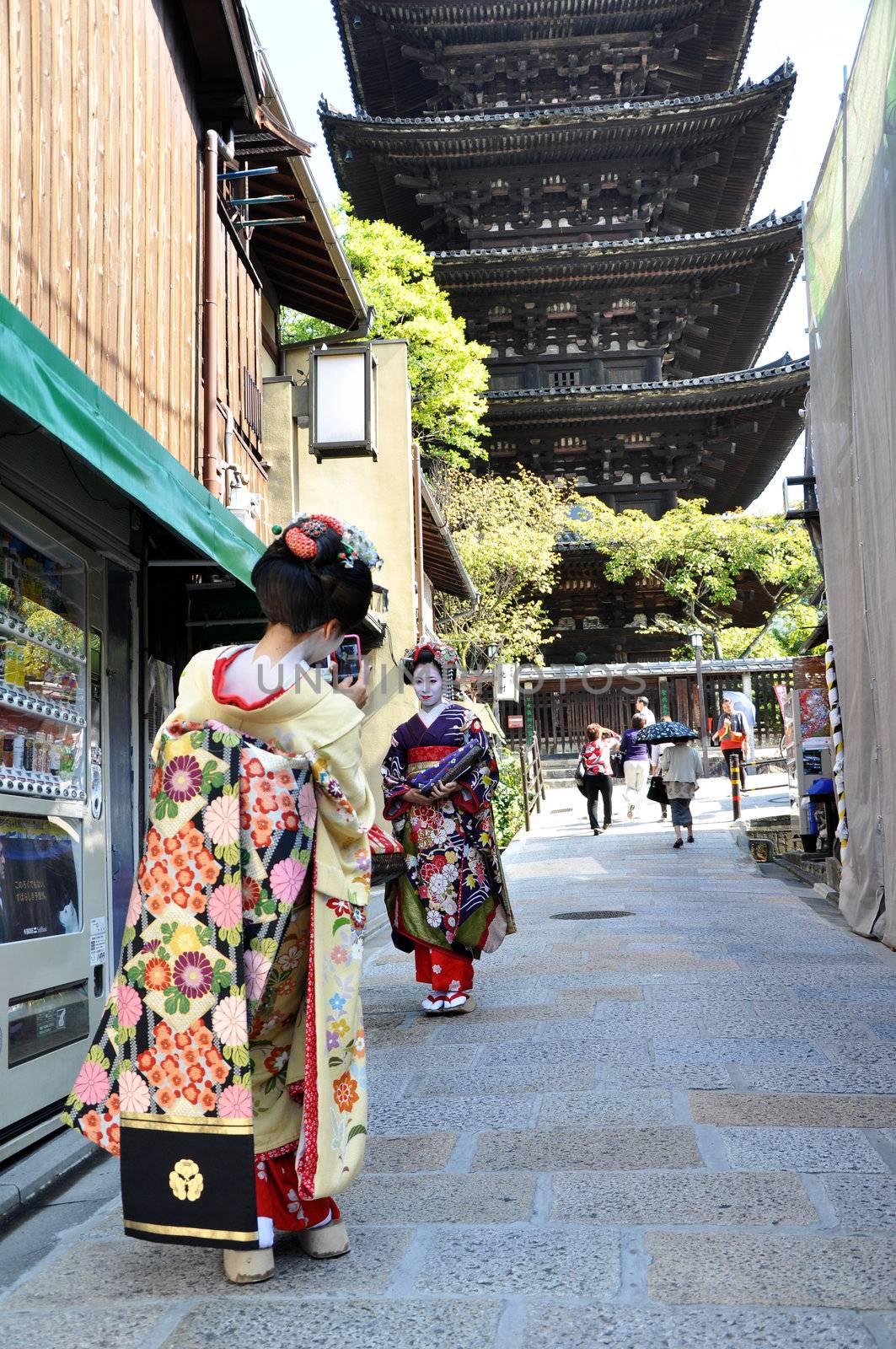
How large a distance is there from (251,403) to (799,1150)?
23.6 feet

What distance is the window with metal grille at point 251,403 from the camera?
888 centimetres

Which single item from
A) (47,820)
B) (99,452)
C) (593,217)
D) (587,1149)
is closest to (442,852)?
(47,820)

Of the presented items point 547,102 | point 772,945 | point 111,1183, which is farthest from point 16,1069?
point 547,102

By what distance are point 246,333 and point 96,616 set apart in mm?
4700

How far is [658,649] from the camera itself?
99.1 ft

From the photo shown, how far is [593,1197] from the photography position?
3176 millimetres

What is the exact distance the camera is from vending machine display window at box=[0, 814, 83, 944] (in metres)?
3.94

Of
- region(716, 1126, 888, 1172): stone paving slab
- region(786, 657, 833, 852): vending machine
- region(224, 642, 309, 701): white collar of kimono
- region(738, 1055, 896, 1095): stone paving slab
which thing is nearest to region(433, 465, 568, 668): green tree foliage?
region(786, 657, 833, 852): vending machine

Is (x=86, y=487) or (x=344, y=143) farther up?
(x=344, y=143)

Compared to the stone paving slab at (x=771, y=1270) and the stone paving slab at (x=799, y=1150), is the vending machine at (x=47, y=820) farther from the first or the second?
the stone paving slab at (x=799, y=1150)

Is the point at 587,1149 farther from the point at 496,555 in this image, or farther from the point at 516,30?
the point at 516,30

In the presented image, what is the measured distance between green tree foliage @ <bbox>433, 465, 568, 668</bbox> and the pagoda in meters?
1.82

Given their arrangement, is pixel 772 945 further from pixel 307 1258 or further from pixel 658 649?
pixel 658 649

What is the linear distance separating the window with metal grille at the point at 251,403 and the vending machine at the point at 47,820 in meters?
4.16
